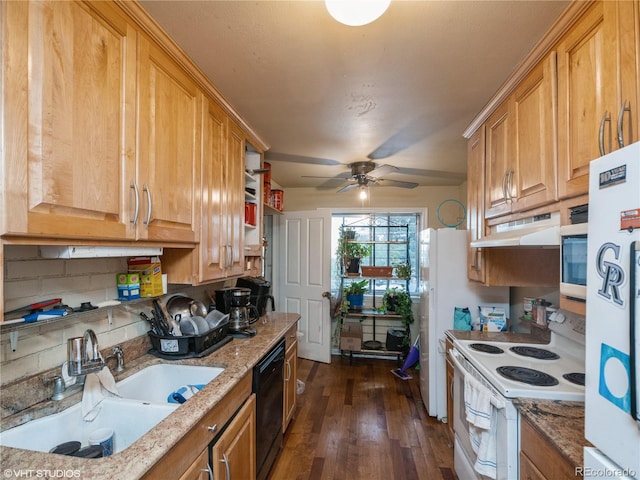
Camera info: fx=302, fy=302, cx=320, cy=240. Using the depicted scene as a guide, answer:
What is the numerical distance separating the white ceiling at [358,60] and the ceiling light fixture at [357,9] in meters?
0.15

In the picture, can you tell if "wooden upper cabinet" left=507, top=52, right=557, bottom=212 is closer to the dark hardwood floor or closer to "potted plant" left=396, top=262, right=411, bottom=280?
the dark hardwood floor

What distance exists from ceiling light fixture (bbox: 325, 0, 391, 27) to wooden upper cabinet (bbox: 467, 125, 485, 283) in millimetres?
1321

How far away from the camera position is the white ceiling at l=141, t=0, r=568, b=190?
118cm

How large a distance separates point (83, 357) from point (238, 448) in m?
0.78

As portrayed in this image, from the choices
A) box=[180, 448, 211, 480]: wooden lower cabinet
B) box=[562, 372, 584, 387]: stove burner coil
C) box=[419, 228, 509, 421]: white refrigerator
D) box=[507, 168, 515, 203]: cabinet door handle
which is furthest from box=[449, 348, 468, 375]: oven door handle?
box=[180, 448, 211, 480]: wooden lower cabinet

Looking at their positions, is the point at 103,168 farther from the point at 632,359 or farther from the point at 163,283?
the point at 632,359

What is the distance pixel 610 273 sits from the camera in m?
0.67

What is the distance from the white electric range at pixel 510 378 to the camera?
1275mm

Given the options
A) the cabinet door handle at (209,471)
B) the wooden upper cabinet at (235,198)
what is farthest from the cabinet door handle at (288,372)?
the cabinet door handle at (209,471)

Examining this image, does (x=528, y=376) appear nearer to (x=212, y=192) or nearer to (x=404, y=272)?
(x=212, y=192)

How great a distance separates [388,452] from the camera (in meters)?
2.20

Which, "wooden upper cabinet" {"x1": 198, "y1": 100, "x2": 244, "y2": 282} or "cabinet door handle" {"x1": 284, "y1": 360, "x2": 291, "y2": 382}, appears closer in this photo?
"wooden upper cabinet" {"x1": 198, "y1": 100, "x2": 244, "y2": 282}

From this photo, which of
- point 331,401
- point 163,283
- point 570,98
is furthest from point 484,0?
point 331,401

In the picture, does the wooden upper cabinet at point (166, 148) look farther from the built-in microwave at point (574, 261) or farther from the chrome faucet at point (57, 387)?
the built-in microwave at point (574, 261)
